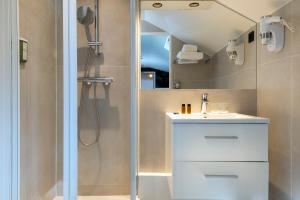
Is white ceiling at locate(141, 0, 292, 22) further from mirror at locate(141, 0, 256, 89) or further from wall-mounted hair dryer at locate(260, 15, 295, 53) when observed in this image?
wall-mounted hair dryer at locate(260, 15, 295, 53)

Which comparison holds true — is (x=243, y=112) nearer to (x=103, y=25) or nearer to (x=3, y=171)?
(x=103, y=25)

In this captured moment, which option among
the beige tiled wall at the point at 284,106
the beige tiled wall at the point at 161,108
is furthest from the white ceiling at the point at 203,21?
the beige tiled wall at the point at 161,108

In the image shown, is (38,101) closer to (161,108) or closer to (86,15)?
(86,15)

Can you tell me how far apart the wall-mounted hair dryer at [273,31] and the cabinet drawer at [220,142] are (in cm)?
53

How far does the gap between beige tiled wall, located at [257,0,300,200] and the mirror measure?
170 millimetres

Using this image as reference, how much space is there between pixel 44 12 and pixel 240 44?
1.48 m

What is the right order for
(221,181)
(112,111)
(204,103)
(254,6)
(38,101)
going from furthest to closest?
(112,111) < (204,103) < (254,6) < (38,101) < (221,181)

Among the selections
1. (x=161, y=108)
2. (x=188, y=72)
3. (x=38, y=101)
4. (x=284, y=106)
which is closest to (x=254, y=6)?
(x=188, y=72)

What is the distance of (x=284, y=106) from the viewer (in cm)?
177

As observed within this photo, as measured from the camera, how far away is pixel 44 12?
185 centimetres

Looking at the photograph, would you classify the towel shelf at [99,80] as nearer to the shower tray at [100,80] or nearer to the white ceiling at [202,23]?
the shower tray at [100,80]

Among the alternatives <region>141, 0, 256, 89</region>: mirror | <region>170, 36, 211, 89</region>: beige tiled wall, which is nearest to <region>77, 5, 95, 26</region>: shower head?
<region>141, 0, 256, 89</region>: mirror

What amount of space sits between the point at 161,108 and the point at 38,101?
926 mm

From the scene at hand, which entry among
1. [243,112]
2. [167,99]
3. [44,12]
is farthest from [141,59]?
[243,112]
